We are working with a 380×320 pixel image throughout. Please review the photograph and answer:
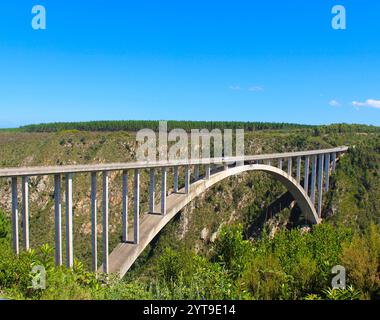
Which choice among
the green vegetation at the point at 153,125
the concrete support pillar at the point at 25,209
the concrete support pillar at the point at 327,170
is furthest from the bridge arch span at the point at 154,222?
the green vegetation at the point at 153,125

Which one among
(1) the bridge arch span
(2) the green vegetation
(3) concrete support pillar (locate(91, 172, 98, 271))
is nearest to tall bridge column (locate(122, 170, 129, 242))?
(1) the bridge arch span

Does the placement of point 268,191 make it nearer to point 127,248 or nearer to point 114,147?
point 114,147

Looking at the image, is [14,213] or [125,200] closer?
[14,213]

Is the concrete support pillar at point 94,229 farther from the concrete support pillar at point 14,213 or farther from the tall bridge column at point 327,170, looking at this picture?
the tall bridge column at point 327,170

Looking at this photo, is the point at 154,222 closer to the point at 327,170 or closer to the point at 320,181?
the point at 320,181

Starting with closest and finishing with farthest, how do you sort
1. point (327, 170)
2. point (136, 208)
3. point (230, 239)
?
point (230, 239) < point (136, 208) < point (327, 170)

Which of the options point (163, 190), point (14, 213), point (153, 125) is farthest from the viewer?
point (153, 125)

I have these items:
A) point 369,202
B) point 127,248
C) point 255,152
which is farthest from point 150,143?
point 127,248

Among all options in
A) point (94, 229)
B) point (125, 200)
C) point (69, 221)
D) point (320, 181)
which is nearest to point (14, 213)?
point (69, 221)
